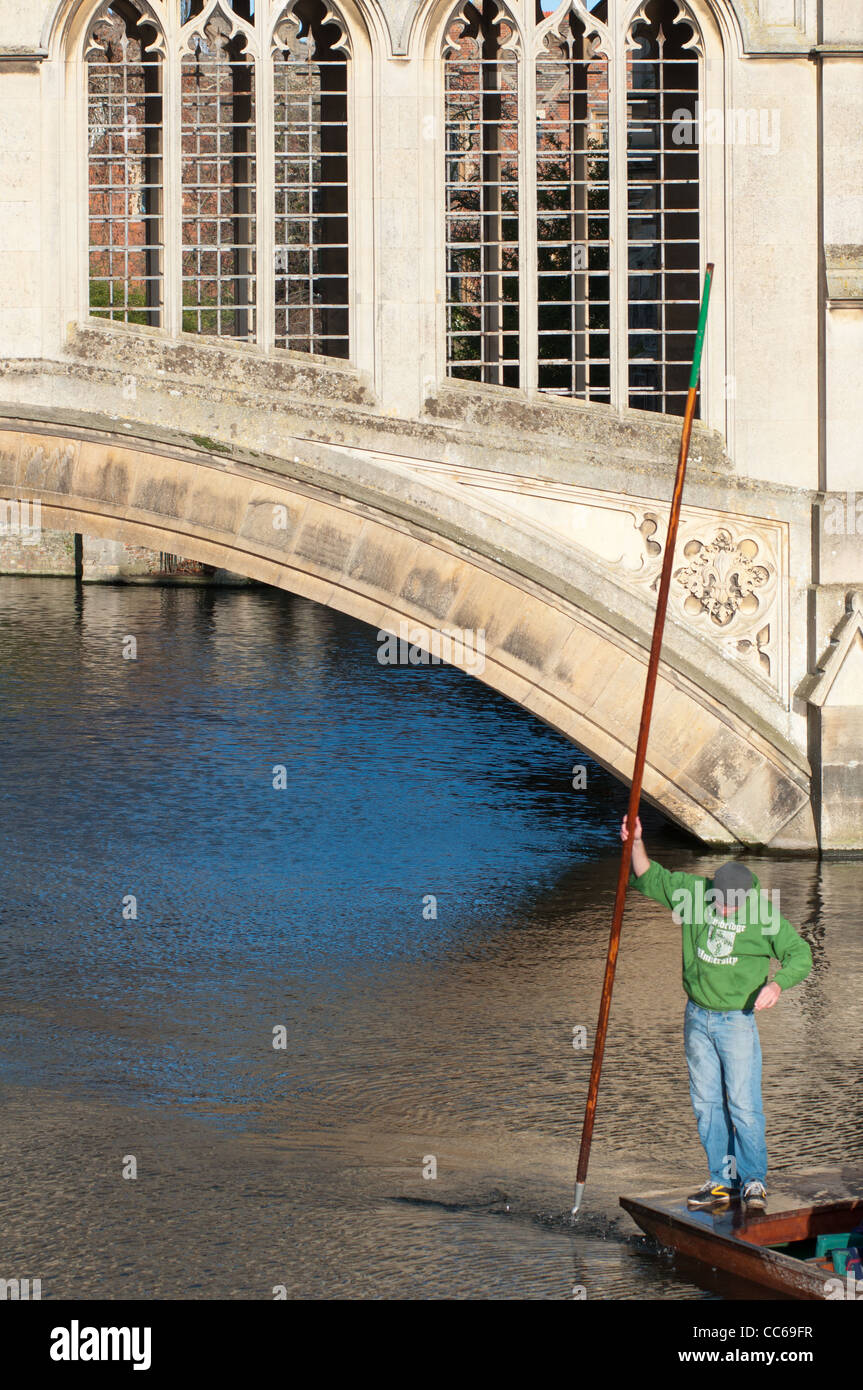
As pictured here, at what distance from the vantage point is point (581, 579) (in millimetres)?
13992

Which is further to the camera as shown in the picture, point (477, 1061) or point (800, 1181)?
point (477, 1061)

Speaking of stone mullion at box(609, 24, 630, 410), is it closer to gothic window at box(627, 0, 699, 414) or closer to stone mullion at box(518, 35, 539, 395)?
gothic window at box(627, 0, 699, 414)

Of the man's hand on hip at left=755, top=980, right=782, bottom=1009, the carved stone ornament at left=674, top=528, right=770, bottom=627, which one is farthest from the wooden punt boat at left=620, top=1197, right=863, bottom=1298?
the carved stone ornament at left=674, top=528, right=770, bottom=627

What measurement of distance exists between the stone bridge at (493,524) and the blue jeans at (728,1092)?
6548mm

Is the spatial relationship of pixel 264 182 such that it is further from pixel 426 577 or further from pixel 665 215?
pixel 665 215

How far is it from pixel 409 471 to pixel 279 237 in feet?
37.4

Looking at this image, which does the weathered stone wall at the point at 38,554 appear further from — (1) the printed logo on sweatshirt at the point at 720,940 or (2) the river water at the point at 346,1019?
(1) the printed logo on sweatshirt at the point at 720,940

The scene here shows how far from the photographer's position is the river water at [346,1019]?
294 inches

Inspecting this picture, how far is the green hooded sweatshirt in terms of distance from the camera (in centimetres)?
739

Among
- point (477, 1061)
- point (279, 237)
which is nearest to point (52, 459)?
point (477, 1061)

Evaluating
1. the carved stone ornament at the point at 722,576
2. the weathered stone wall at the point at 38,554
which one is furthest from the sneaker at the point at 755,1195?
the weathered stone wall at the point at 38,554

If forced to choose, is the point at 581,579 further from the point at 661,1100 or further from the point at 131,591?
the point at 131,591

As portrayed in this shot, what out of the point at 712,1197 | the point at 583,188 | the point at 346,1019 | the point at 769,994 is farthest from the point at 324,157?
the point at 712,1197
